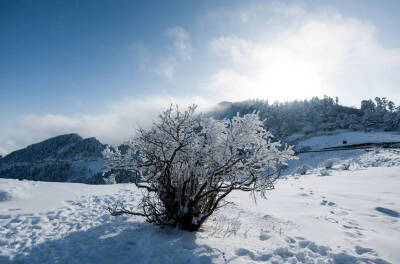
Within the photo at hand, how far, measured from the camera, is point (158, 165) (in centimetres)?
529

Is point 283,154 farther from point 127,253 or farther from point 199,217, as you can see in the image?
point 127,253

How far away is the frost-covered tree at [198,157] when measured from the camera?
477 cm

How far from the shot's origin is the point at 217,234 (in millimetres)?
5285

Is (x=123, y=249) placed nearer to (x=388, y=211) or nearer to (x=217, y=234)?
(x=217, y=234)

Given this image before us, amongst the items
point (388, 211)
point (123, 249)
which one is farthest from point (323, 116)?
point (123, 249)

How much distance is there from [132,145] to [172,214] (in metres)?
2.14

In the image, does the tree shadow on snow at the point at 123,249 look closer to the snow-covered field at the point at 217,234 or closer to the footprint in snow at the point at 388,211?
the snow-covered field at the point at 217,234

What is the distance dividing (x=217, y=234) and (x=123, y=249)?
231cm

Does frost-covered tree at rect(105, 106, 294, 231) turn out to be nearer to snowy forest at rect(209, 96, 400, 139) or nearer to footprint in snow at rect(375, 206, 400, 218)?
footprint in snow at rect(375, 206, 400, 218)

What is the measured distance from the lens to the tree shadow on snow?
12.8 ft

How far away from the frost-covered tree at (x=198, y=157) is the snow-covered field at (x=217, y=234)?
0.84 m

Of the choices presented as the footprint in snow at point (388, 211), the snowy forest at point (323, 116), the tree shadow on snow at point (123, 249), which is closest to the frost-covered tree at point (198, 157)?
the tree shadow on snow at point (123, 249)

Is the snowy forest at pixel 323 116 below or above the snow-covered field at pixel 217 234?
above

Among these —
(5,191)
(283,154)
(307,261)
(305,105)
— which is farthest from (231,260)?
(305,105)
